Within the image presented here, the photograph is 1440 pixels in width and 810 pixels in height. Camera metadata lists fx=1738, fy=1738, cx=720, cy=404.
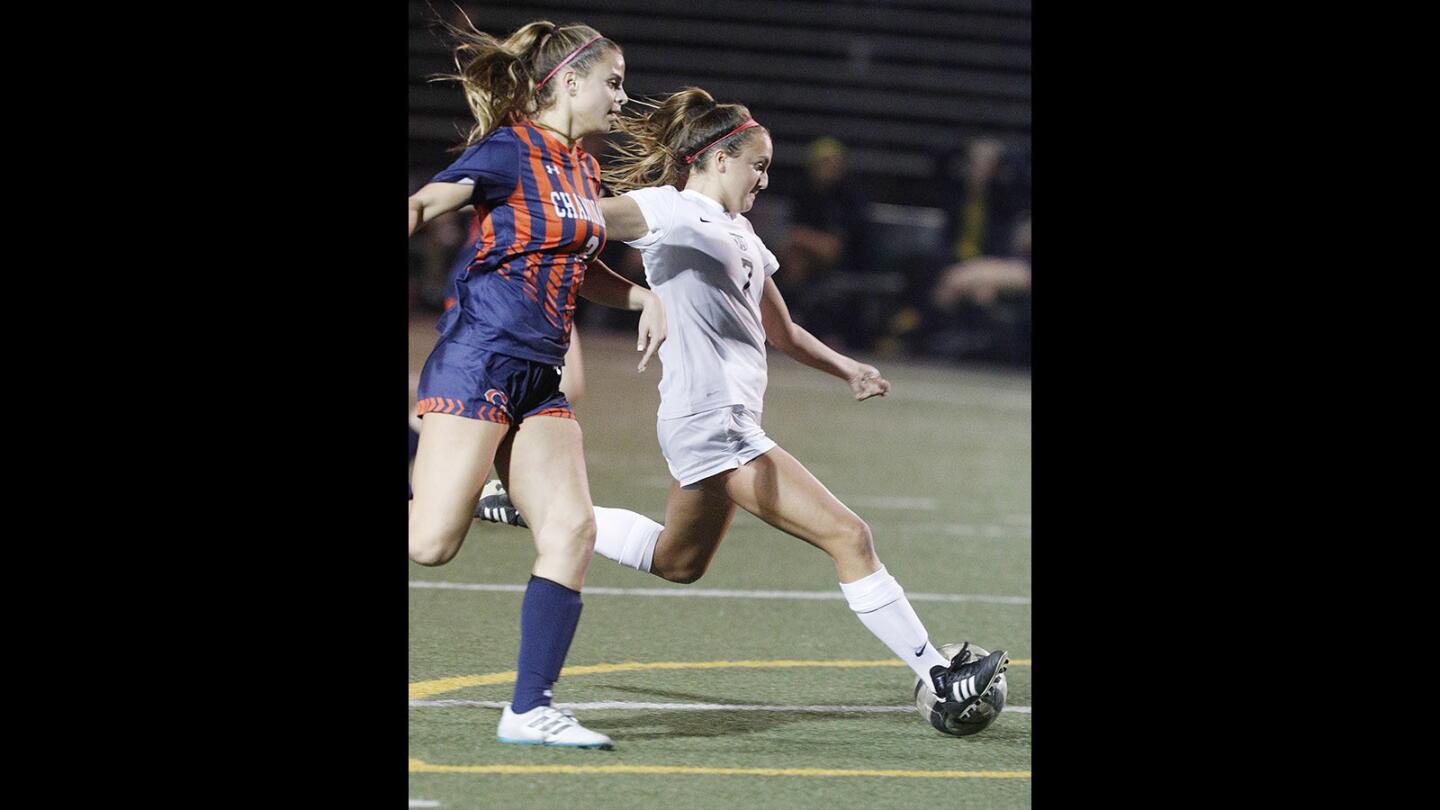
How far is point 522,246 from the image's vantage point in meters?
4.39

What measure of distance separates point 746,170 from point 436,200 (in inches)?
42.1

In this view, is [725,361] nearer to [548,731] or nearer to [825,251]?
[548,731]

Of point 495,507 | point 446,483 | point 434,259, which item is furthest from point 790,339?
point 434,259

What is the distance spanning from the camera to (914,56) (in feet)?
70.9

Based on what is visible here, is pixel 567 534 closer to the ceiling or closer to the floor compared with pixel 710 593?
closer to the ceiling

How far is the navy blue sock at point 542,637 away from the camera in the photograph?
14.4ft

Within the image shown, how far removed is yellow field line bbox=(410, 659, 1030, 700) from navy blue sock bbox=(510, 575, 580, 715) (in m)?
0.65

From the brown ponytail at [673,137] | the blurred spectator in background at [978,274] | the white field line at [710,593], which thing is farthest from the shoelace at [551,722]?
the blurred spectator in background at [978,274]

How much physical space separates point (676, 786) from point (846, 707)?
107cm

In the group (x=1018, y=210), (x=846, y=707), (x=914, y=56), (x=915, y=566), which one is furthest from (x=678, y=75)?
(x=846, y=707)

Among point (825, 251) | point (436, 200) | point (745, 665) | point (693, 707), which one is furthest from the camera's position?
point (825, 251)

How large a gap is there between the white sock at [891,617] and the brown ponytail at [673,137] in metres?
1.26
